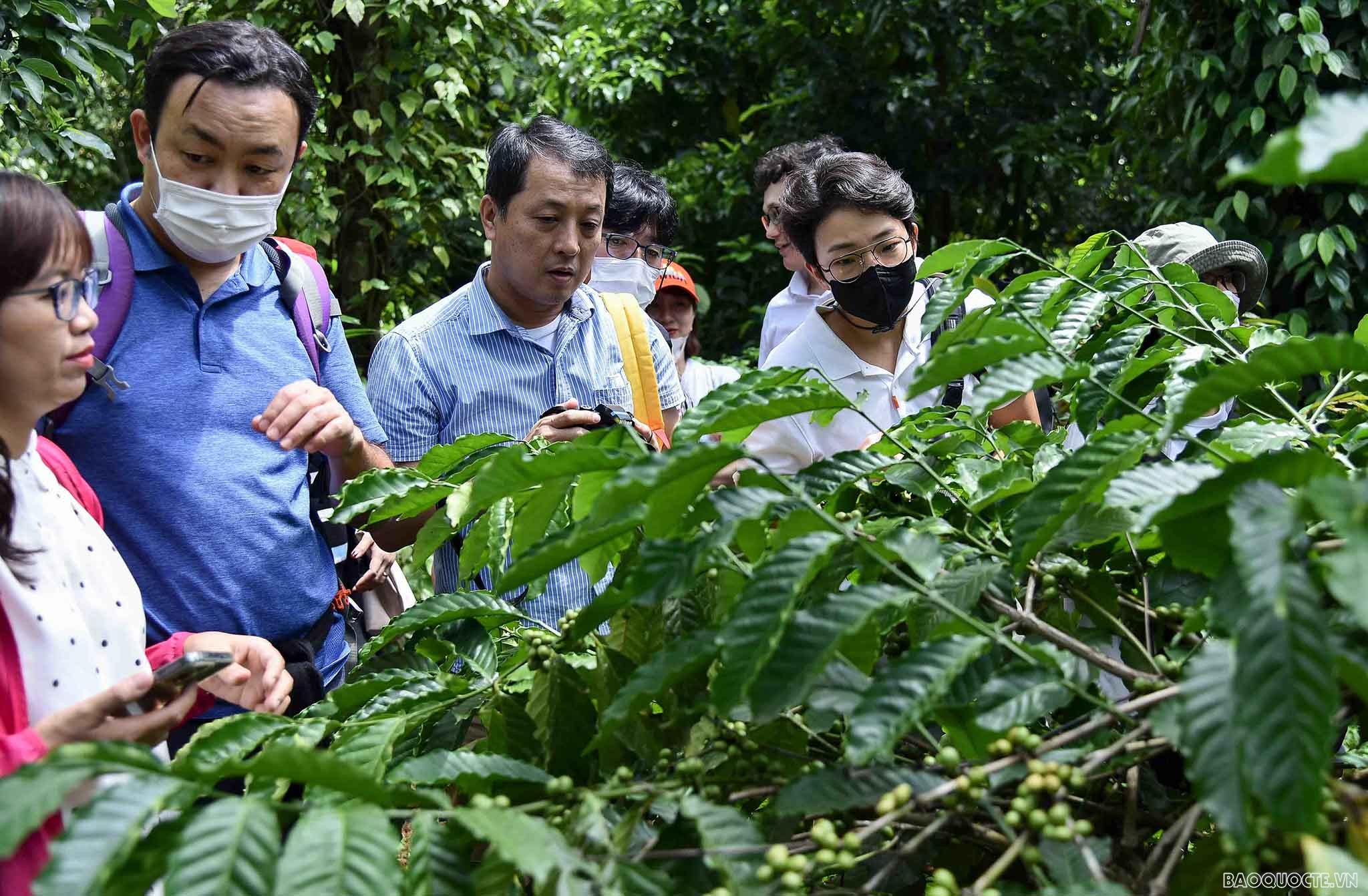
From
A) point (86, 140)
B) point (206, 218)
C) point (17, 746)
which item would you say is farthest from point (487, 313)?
point (86, 140)

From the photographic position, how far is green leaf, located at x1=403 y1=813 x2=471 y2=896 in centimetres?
107

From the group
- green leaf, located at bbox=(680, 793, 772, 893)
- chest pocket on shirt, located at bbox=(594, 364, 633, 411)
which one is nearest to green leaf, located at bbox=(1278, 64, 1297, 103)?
chest pocket on shirt, located at bbox=(594, 364, 633, 411)

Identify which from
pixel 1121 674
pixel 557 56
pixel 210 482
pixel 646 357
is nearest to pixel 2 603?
pixel 210 482

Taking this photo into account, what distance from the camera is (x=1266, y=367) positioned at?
1157 millimetres

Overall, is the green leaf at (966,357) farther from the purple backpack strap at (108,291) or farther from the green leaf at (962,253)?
the purple backpack strap at (108,291)

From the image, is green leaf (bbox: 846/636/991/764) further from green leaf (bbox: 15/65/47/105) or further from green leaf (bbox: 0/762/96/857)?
green leaf (bbox: 15/65/47/105)

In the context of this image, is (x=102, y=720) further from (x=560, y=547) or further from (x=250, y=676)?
(x=560, y=547)

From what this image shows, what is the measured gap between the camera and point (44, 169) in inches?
349

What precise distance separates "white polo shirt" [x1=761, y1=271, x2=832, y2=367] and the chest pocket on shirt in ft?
4.64

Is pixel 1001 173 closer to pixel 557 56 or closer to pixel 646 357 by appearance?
pixel 557 56

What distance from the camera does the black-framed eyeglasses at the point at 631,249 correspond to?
16.4 feet

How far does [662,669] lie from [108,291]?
1780 mm

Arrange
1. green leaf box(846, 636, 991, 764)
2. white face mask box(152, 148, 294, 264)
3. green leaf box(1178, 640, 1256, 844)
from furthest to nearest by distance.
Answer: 1. white face mask box(152, 148, 294, 264)
2. green leaf box(846, 636, 991, 764)
3. green leaf box(1178, 640, 1256, 844)

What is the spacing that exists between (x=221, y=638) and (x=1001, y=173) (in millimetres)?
7909
